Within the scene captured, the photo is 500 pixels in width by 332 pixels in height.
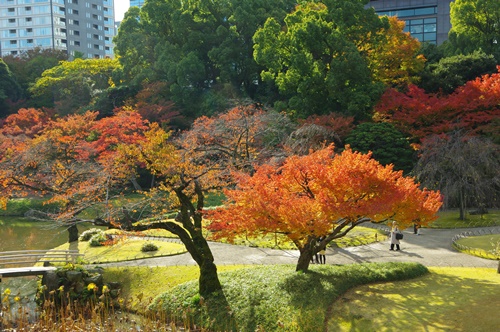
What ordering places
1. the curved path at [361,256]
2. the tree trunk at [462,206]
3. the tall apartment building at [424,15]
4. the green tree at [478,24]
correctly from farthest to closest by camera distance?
the tall apartment building at [424,15]
the green tree at [478,24]
the tree trunk at [462,206]
the curved path at [361,256]

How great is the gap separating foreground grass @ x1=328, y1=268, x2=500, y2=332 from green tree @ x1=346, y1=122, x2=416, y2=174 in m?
15.5

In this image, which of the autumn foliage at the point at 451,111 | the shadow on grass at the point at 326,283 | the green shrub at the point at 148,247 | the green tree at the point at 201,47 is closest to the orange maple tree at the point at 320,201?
the shadow on grass at the point at 326,283

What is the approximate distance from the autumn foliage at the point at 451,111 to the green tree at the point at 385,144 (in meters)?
1.29

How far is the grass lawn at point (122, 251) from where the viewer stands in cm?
2234

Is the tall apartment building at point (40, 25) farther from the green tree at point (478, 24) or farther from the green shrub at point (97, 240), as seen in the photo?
the green shrub at point (97, 240)

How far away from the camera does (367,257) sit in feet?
70.5

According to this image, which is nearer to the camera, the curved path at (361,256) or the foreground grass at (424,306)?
the foreground grass at (424,306)

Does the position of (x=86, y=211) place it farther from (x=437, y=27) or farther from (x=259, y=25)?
(x=437, y=27)

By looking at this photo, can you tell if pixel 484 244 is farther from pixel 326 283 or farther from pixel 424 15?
pixel 424 15

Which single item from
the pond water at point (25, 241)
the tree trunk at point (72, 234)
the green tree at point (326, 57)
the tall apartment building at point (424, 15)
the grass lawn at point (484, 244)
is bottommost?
the pond water at point (25, 241)

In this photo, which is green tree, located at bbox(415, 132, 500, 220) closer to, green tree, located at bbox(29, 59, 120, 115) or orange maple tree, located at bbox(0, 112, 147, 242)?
orange maple tree, located at bbox(0, 112, 147, 242)

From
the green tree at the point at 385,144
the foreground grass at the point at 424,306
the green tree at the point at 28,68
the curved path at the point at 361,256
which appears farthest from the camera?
the green tree at the point at 28,68

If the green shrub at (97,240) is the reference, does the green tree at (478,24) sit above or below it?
above

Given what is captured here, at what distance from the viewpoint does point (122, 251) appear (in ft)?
77.1
